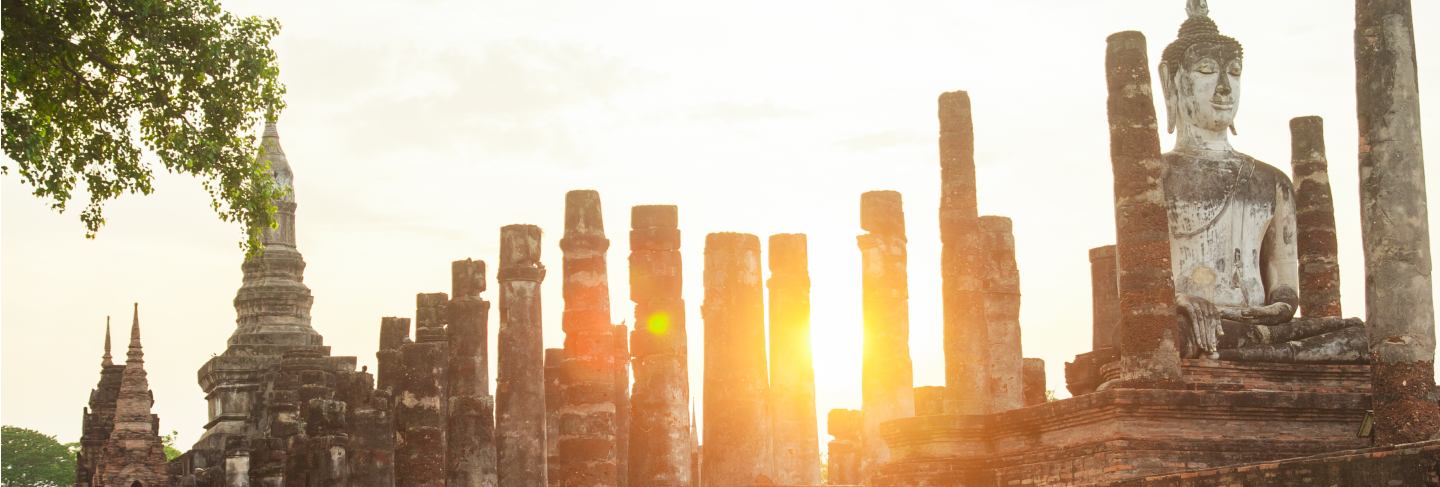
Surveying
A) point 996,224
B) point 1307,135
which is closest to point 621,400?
point 996,224

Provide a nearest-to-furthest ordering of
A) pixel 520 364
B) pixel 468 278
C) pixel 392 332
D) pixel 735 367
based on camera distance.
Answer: pixel 735 367 < pixel 520 364 < pixel 468 278 < pixel 392 332

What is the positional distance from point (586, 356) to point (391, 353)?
12.5ft

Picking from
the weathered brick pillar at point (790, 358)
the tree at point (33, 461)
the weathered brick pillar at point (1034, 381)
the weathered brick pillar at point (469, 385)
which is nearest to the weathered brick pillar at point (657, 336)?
the weathered brick pillar at point (790, 358)

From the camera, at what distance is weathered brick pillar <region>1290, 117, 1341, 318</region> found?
20453 mm

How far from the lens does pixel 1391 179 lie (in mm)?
16422

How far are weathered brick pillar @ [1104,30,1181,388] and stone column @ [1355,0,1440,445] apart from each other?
6.41ft

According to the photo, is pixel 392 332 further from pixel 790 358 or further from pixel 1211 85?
pixel 1211 85

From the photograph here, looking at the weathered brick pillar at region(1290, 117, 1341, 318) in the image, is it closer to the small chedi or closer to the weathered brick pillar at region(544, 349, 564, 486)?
the small chedi

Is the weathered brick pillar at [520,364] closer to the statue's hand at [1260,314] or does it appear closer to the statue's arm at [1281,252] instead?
the statue's arm at [1281,252]

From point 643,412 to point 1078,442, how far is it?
27.5 ft

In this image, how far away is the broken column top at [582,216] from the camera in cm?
2569

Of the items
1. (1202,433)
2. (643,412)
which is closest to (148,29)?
(643,412)

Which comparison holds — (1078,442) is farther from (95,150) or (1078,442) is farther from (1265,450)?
(95,150)

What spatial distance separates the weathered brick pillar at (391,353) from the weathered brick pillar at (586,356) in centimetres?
301
